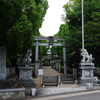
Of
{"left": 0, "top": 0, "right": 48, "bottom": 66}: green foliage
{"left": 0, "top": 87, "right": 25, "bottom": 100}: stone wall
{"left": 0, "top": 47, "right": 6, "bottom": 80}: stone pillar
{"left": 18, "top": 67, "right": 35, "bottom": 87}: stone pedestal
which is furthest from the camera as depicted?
{"left": 0, "top": 47, "right": 6, "bottom": 80}: stone pillar

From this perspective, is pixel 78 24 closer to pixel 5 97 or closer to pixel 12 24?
pixel 12 24

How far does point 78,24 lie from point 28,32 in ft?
42.0

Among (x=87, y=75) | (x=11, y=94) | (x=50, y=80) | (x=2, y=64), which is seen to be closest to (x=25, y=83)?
(x=50, y=80)

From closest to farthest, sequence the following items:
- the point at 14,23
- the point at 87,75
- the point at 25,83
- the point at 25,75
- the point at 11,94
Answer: the point at 11,94
the point at 14,23
the point at 25,83
the point at 25,75
the point at 87,75

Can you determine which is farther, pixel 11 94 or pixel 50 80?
pixel 50 80

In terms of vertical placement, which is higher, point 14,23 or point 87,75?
point 14,23

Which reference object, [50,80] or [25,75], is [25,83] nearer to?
[25,75]

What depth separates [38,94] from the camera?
1196 centimetres

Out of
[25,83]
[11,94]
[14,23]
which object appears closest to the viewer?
[11,94]

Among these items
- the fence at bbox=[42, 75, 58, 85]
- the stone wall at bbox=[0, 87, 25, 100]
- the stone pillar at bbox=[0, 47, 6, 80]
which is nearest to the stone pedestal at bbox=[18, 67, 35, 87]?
the fence at bbox=[42, 75, 58, 85]

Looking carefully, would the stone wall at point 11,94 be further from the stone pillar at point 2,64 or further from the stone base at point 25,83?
the stone pillar at point 2,64

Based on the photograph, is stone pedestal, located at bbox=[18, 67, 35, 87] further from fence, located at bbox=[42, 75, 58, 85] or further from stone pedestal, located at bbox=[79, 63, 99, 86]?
stone pedestal, located at bbox=[79, 63, 99, 86]

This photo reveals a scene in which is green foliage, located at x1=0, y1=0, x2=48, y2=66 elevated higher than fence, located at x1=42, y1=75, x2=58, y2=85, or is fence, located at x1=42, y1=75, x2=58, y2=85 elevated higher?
green foliage, located at x1=0, y1=0, x2=48, y2=66

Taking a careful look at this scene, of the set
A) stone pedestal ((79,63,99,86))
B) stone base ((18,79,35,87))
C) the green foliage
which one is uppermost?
the green foliage
